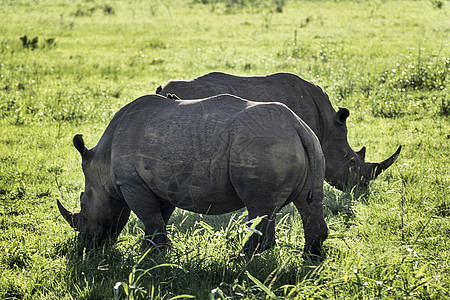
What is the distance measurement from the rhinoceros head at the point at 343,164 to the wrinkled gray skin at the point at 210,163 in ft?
6.92

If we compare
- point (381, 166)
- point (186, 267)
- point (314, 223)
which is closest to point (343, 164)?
point (381, 166)

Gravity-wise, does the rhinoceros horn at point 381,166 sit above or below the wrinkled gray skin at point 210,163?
below

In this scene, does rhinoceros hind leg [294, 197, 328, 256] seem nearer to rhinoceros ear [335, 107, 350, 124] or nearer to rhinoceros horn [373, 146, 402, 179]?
rhinoceros ear [335, 107, 350, 124]

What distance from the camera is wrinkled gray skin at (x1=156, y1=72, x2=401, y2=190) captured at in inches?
266

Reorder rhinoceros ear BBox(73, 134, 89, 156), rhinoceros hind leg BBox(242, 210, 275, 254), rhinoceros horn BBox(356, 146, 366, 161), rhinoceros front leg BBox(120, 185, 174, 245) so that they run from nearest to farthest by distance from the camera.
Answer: rhinoceros hind leg BBox(242, 210, 275, 254), rhinoceros front leg BBox(120, 185, 174, 245), rhinoceros ear BBox(73, 134, 89, 156), rhinoceros horn BBox(356, 146, 366, 161)

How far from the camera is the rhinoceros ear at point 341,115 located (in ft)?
21.7

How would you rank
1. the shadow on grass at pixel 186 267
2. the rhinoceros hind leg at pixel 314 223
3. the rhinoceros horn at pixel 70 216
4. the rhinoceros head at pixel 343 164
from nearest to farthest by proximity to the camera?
1. the shadow on grass at pixel 186 267
2. the rhinoceros hind leg at pixel 314 223
3. the rhinoceros horn at pixel 70 216
4. the rhinoceros head at pixel 343 164

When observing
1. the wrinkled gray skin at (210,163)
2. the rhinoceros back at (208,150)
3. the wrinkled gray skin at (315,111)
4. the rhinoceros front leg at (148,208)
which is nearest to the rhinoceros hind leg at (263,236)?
the wrinkled gray skin at (210,163)

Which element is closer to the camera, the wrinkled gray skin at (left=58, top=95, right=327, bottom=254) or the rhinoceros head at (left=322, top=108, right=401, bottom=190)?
the wrinkled gray skin at (left=58, top=95, right=327, bottom=254)

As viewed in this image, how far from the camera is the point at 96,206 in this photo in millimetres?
5332

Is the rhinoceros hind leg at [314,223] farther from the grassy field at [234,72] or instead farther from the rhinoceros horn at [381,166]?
the rhinoceros horn at [381,166]

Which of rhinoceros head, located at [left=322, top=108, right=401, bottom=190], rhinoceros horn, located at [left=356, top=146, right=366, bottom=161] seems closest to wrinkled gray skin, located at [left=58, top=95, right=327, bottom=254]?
rhinoceros head, located at [left=322, top=108, right=401, bottom=190]

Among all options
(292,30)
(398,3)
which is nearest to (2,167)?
(292,30)

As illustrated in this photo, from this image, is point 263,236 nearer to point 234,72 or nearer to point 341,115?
point 341,115
